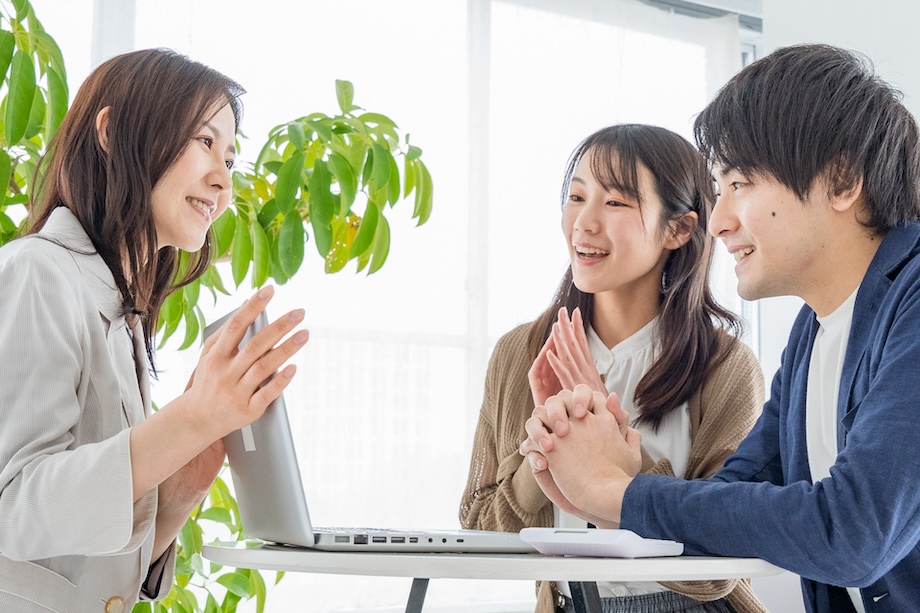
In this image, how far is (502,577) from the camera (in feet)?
2.67

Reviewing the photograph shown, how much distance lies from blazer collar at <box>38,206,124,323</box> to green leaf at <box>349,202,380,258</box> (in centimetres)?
65

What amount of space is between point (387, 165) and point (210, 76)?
1.53 ft

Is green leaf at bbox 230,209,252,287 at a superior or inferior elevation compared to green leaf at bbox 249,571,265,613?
superior

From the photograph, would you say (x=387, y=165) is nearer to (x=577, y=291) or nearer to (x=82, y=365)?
(x=577, y=291)

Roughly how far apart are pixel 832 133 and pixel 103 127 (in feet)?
3.16

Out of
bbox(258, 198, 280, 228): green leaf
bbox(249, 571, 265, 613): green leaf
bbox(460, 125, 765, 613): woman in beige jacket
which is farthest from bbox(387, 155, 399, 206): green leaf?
bbox(249, 571, 265, 613): green leaf

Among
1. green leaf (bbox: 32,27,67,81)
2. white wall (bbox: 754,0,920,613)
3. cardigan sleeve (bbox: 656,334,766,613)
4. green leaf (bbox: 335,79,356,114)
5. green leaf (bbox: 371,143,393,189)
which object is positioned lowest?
→ cardigan sleeve (bbox: 656,334,766,613)

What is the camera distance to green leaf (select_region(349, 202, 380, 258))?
5.77 ft

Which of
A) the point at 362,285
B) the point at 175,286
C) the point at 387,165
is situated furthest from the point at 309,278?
the point at 175,286

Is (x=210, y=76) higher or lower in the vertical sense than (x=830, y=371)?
higher

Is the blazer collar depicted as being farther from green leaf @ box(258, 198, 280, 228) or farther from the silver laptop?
green leaf @ box(258, 198, 280, 228)

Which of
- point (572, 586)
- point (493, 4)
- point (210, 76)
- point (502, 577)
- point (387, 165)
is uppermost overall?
point (493, 4)

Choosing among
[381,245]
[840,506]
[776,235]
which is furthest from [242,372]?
[381,245]

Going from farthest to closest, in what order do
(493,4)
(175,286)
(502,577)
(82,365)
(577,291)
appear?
(493,4) → (577,291) → (175,286) → (82,365) → (502,577)
